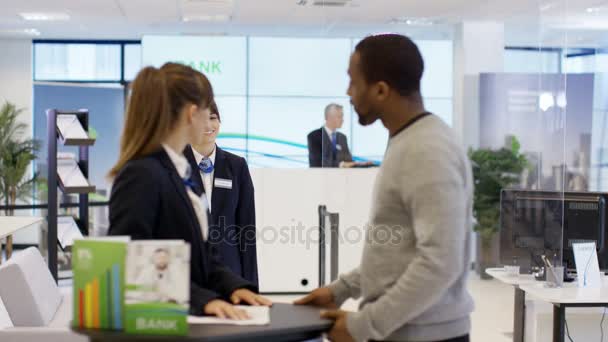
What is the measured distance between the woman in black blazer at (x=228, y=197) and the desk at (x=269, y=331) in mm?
1460

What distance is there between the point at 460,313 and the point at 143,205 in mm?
850

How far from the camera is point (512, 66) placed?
5.62m

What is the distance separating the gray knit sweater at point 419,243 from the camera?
70.7 inches

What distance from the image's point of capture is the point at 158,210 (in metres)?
2.01

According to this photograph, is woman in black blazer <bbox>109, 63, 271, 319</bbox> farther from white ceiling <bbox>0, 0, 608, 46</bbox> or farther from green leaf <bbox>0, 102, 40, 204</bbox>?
green leaf <bbox>0, 102, 40, 204</bbox>

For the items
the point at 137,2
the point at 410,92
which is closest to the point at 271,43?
the point at 137,2

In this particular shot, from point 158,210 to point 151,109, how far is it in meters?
0.27

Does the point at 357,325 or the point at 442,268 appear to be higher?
the point at 442,268

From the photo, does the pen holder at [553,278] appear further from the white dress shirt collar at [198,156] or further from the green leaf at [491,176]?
the white dress shirt collar at [198,156]

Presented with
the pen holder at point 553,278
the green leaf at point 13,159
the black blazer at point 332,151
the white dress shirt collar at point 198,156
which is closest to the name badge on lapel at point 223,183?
the white dress shirt collar at point 198,156

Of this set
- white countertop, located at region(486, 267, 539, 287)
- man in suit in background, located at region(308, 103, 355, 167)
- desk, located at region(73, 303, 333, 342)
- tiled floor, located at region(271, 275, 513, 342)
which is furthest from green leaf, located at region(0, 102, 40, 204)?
desk, located at region(73, 303, 333, 342)

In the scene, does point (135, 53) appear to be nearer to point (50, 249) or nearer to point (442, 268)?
point (50, 249)

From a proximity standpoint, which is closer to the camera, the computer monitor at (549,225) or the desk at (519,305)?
the computer monitor at (549,225)
